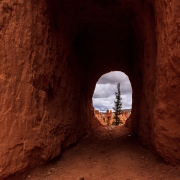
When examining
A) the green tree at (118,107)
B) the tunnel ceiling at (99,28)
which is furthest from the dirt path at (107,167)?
the green tree at (118,107)

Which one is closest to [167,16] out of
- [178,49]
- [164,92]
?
[178,49]

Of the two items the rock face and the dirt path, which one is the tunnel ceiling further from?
the dirt path

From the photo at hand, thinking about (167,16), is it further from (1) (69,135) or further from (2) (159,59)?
(1) (69,135)

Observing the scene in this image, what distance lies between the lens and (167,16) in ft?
9.66

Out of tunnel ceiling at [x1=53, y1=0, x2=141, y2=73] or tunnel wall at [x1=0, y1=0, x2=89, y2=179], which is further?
tunnel ceiling at [x1=53, y1=0, x2=141, y2=73]

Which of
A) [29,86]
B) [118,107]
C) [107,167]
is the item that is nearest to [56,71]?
[29,86]

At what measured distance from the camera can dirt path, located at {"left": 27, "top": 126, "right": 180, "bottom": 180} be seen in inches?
128

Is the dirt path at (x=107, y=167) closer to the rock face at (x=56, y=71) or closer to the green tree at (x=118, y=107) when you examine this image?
the rock face at (x=56, y=71)

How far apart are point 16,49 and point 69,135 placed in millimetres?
2673

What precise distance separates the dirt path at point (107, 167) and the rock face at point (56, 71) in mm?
215

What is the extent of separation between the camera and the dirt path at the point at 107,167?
3.25m

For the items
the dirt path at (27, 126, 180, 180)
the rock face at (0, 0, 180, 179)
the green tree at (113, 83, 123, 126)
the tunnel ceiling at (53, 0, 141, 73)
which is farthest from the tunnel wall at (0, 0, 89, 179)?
the green tree at (113, 83, 123, 126)

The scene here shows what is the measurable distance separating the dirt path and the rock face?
22cm

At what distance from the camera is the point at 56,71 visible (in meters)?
4.12
